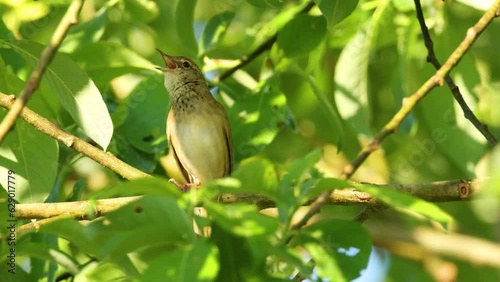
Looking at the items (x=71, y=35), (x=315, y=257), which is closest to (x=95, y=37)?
(x=71, y=35)

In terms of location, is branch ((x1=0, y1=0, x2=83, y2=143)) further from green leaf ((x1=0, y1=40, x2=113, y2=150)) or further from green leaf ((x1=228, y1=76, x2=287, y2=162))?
green leaf ((x1=228, y1=76, x2=287, y2=162))

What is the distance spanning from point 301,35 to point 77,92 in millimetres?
1610

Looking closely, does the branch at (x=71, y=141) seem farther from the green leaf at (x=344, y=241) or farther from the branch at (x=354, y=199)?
the green leaf at (x=344, y=241)

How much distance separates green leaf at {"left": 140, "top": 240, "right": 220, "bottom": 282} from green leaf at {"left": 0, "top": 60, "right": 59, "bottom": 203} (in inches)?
81.2

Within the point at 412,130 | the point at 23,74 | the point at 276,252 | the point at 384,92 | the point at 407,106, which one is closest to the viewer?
the point at 276,252

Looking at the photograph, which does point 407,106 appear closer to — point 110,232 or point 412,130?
point 412,130

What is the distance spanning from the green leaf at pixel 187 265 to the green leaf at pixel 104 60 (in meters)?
2.77

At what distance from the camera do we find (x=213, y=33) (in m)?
5.57

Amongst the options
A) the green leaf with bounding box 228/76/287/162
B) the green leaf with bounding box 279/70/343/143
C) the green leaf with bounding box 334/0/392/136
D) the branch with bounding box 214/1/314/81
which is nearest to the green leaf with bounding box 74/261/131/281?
the green leaf with bounding box 228/76/287/162

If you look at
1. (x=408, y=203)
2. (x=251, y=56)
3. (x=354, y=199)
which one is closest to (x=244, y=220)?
(x=408, y=203)

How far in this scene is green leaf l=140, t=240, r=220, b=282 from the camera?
7.72 ft

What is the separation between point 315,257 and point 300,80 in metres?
4.36

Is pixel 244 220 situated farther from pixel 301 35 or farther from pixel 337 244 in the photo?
pixel 301 35

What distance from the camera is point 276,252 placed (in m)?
2.57
